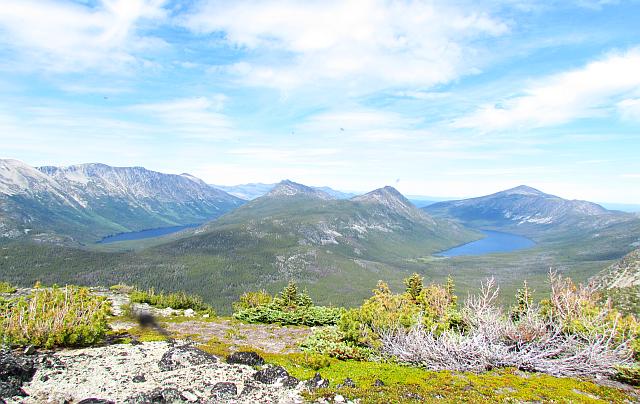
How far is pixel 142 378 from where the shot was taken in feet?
60.4

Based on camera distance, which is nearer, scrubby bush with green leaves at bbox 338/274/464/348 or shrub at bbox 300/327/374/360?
shrub at bbox 300/327/374/360

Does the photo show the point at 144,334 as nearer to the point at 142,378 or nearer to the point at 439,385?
the point at 142,378

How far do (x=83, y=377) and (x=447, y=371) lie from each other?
20381 mm

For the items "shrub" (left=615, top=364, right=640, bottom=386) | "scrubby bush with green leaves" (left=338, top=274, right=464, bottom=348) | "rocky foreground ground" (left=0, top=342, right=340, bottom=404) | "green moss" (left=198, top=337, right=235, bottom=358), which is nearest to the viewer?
"rocky foreground ground" (left=0, top=342, right=340, bottom=404)

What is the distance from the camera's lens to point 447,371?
21.9 m

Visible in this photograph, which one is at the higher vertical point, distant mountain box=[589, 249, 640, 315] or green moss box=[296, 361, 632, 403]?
green moss box=[296, 361, 632, 403]

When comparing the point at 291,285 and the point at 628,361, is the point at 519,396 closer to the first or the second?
the point at 628,361

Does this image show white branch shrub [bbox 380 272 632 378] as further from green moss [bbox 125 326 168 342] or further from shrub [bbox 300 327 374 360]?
green moss [bbox 125 326 168 342]

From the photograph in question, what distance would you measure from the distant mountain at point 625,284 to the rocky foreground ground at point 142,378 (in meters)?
99.6

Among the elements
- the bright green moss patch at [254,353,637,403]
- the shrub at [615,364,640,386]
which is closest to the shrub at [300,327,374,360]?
the bright green moss patch at [254,353,637,403]

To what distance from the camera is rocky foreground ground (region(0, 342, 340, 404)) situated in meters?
16.2

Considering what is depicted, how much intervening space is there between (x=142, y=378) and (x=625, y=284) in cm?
15774

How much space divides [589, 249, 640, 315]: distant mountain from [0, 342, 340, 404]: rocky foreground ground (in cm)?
9959

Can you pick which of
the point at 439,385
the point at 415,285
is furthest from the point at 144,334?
the point at 415,285
